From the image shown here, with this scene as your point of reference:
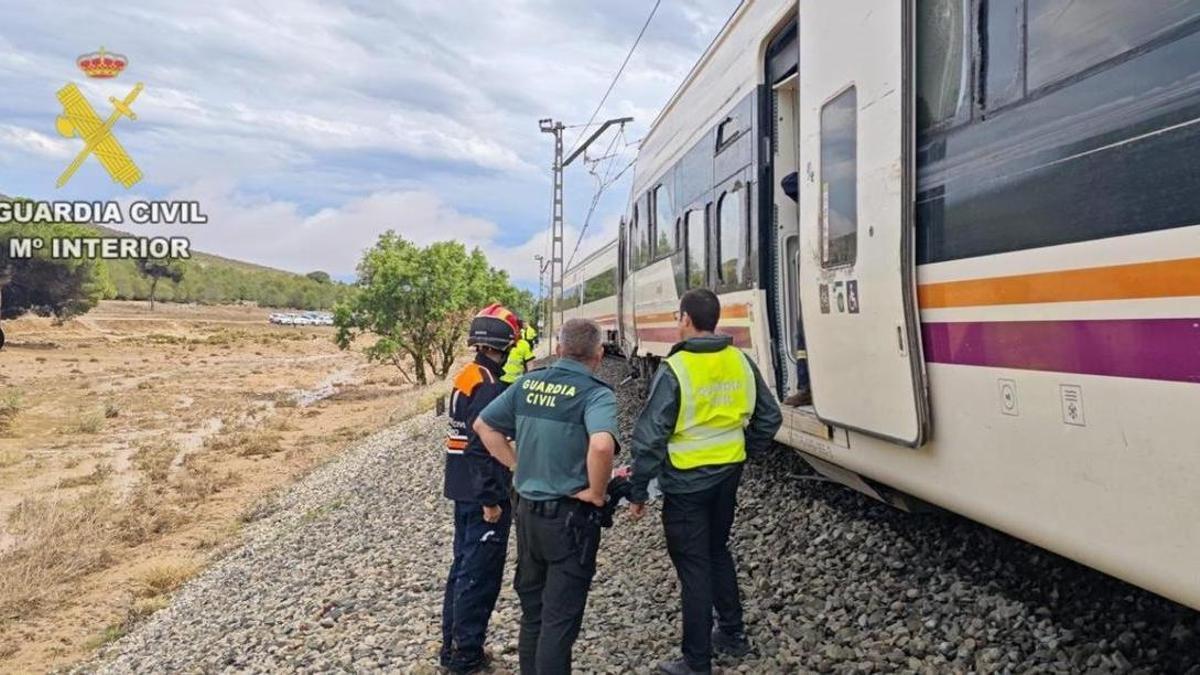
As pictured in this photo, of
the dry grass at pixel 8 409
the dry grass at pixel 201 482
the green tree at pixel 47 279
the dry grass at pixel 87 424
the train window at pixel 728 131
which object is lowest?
the dry grass at pixel 201 482

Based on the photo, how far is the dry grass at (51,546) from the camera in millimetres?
12766

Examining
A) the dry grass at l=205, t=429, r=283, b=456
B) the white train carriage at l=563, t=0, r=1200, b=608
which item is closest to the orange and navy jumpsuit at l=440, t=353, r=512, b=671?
the white train carriage at l=563, t=0, r=1200, b=608

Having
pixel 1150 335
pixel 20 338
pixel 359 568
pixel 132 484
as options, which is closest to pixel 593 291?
pixel 132 484

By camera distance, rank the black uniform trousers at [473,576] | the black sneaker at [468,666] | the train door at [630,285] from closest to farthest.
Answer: the black uniform trousers at [473,576] → the black sneaker at [468,666] → the train door at [630,285]

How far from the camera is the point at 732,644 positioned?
4.67 metres

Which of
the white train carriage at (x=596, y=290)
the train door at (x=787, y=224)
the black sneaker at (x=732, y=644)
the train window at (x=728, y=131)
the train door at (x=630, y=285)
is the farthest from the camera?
the white train carriage at (x=596, y=290)

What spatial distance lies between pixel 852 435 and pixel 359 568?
5.86m

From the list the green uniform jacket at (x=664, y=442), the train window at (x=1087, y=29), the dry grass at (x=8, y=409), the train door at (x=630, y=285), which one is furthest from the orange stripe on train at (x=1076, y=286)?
the dry grass at (x=8, y=409)

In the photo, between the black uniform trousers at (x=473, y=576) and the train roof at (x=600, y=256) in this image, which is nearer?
the black uniform trousers at (x=473, y=576)

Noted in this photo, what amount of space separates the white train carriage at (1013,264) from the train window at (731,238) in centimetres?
126

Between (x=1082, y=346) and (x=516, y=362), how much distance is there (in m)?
3.16

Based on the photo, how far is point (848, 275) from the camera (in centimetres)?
397

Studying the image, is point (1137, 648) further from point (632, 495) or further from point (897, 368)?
point (632, 495)

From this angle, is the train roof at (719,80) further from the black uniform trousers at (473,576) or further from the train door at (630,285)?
the black uniform trousers at (473,576)
